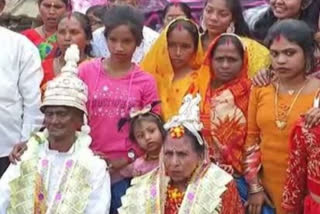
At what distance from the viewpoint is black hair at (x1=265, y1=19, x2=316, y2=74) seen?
16.0 feet

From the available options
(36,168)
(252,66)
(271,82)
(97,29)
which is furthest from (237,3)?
(36,168)

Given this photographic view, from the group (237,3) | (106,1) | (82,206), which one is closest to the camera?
(82,206)

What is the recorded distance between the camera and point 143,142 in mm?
5203

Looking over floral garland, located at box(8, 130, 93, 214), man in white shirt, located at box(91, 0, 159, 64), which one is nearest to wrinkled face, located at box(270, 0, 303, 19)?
man in white shirt, located at box(91, 0, 159, 64)

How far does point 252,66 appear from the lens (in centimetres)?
545

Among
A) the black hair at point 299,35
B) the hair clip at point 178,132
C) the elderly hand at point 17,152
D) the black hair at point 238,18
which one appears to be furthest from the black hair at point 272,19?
the elderly hand at point 17,152

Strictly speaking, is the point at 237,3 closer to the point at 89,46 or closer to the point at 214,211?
the point at 89,46

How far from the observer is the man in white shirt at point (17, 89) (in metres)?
5.37

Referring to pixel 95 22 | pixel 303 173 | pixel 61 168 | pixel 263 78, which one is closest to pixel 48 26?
pixel 95 22

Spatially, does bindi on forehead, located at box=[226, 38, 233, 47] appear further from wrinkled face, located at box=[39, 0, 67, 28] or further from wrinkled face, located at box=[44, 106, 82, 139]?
wrinkled face, located at box=[39, 0, 67, 28]

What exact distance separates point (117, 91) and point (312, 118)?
4.34ft

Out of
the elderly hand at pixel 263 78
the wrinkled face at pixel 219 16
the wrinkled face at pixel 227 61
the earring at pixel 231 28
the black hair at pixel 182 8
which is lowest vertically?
the elderly hand at pixel 263 78

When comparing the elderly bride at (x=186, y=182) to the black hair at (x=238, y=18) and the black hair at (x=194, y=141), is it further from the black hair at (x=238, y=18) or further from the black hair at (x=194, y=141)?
the black hair at (x=238, y=18)

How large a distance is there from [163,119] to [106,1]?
7.14ft
